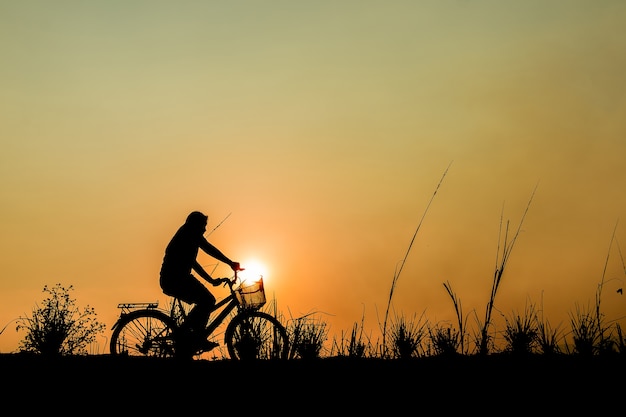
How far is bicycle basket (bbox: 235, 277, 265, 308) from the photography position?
8562 millimetres

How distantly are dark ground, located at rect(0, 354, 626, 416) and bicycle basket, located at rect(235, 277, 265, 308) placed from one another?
5.63 ft

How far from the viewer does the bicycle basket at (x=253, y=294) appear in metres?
8.56

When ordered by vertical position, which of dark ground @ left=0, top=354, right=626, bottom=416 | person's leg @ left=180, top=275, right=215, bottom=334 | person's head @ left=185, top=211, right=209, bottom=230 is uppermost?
person's head @ left=185, top=211, right=209, bottom=230

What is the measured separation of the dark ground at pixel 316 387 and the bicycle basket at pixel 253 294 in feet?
5.63

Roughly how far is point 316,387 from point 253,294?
125 inches

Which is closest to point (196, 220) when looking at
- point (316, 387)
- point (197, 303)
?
point (197, 303)

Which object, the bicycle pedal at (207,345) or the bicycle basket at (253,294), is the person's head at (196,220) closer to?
the bicycle basket at (253,294)

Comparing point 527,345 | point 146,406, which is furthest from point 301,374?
point 527,345

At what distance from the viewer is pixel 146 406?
493cm

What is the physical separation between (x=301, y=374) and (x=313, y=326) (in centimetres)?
233

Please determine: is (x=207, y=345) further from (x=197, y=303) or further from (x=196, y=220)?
(x=196, y=220)

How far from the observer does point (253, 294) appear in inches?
337

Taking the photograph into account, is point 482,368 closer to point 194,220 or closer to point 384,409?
point 384,409

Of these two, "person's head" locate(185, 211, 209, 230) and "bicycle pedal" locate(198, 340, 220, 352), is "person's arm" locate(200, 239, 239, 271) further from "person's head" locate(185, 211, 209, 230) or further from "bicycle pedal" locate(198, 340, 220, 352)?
"bicycle pedal" locate(198, 340, 220, 352)
